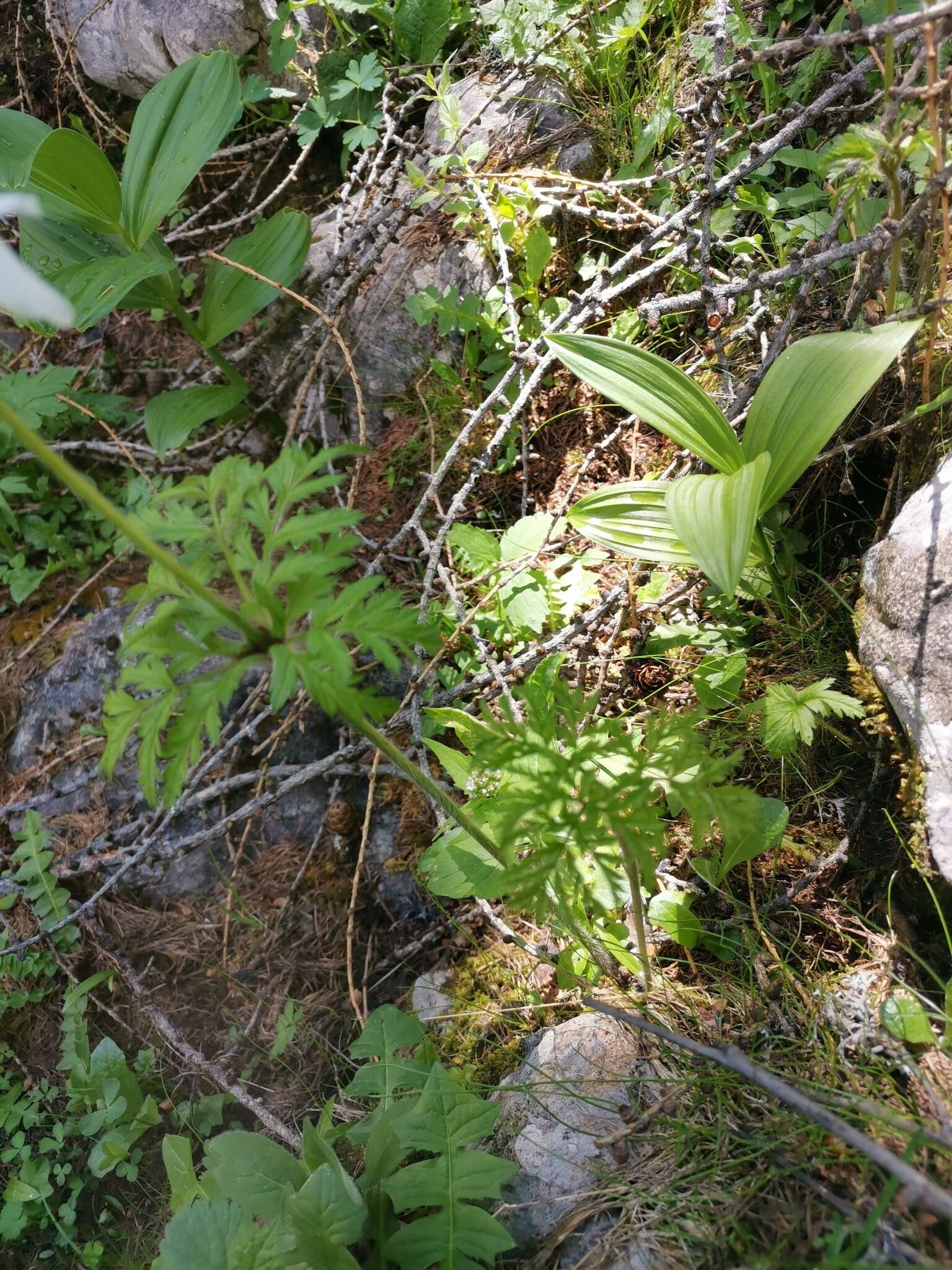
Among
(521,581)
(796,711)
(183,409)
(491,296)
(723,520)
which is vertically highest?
(183,409)

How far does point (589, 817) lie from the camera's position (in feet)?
4.04

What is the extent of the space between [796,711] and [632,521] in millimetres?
668

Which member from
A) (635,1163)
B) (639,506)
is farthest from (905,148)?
(635,1163)

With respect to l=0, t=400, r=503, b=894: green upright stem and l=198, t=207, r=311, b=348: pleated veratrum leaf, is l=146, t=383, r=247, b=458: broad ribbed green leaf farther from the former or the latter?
l=0, t=400, r=503, b=894: green upright stem

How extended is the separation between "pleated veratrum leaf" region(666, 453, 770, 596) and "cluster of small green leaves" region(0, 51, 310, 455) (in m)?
1.70

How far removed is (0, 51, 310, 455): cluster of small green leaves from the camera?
242 centimetres

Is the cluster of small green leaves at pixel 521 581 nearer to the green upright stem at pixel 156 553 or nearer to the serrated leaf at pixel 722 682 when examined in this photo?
the serrated leaf at pixel 722 682

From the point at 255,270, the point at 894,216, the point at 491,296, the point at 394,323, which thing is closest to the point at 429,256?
the point at 394,323

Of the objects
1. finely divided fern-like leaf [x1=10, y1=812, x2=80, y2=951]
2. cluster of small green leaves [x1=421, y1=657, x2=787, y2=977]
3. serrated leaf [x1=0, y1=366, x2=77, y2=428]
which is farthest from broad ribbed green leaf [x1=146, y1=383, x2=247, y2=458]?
cluster of small green leaves [x1=421, y1=657, x2=787, y2=977]

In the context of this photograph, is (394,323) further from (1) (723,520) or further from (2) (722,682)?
(2) (722,682)

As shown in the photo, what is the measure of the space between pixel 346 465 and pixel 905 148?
6.14 feet

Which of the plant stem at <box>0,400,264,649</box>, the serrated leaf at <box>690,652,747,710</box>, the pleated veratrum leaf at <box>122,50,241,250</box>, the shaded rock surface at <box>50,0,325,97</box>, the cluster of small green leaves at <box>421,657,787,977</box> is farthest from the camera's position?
the shaded rock surface at <box>50,0,325,97</box>

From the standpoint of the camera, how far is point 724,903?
5.98ft

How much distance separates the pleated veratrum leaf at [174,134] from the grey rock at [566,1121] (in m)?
2.61
